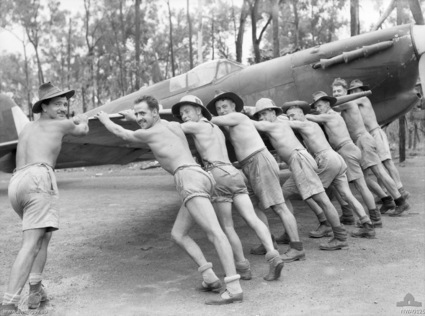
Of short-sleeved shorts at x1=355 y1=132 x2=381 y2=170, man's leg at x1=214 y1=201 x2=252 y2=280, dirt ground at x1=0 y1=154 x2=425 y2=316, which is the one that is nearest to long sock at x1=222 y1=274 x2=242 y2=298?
dirt ground at x1=0 y1=154 x2=425 y2=316

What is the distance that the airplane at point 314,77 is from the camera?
7449 mm

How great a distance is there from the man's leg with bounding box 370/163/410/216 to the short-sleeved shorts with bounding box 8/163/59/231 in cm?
518

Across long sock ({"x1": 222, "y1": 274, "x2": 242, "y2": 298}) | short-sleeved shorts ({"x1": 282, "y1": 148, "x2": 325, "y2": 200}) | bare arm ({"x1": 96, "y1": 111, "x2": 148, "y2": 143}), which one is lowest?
long sock ({"x1": 222, "y1": 274, "x2": 242, "y2": 298})

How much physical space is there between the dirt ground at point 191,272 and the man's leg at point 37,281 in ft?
0.34

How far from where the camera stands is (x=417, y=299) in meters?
3.43

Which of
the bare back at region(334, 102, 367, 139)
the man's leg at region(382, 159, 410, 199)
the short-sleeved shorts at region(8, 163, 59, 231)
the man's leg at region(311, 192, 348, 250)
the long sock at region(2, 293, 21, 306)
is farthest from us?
the man's leg at region(382, 159, 410, 199)

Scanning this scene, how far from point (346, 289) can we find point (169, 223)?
407cm

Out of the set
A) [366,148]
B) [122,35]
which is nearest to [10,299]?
[366,148]

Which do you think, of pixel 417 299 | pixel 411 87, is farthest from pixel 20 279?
pixel 411 87

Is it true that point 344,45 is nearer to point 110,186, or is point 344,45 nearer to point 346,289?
point 346,289

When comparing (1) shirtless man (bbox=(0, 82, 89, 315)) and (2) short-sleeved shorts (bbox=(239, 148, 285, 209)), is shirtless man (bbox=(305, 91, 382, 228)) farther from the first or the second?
(1) shirtless man (bbox=(0, 82, 89, 315))

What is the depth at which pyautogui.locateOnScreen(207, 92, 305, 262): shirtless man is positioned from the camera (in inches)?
188

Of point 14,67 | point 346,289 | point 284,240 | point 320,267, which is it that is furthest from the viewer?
point 14,67

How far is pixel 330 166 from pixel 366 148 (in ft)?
5.27
